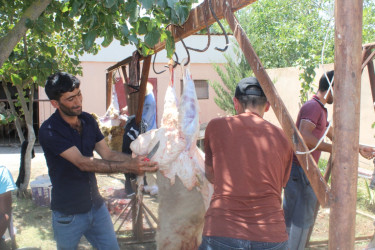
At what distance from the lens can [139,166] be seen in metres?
2.36

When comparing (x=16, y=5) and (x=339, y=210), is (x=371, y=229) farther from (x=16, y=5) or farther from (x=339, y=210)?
(x=16, y=5)

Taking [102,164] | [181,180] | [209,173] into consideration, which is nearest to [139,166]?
[102,164]

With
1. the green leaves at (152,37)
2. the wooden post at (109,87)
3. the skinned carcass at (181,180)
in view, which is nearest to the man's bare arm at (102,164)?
the skinned carcass at (181,180)

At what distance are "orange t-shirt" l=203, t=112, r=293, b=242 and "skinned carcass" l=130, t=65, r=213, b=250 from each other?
0.55 m

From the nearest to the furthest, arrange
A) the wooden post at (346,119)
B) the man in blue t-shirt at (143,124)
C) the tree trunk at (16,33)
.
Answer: the wooden post at (346,119), the tree trunk at (16,33), the man in blue t-shirt at (143,124)

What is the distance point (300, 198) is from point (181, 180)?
1.17 meters

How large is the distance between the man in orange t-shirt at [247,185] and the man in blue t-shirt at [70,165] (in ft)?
2.14

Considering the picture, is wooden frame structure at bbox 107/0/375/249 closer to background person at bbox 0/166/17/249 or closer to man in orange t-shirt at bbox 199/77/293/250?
man in orange t-shirt at bbox 199/77/293/250

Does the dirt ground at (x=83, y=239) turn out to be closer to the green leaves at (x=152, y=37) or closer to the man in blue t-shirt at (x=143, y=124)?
the man in blue t-shirt at (x=143, y=124)

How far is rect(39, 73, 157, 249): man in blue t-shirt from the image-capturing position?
2.33m

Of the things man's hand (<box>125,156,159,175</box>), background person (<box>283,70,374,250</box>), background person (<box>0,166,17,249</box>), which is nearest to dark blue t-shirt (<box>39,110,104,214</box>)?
man's hand (<box>125,156,159,175</box>)

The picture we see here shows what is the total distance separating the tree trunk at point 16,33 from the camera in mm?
2521

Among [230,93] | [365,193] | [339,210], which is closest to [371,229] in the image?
[365,193]

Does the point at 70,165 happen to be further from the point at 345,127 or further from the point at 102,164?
the point at 345,127
